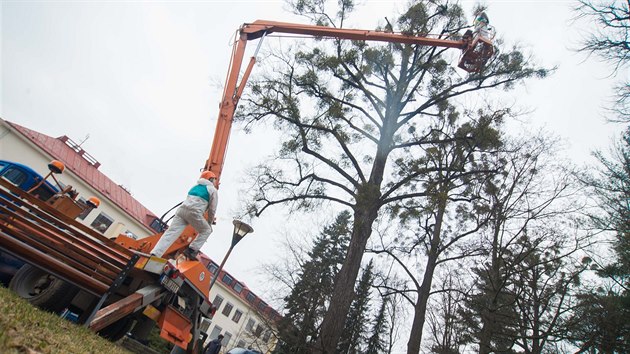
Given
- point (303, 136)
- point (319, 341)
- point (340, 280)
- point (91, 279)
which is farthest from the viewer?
point (303, 136)

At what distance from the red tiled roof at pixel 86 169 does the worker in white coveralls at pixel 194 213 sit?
23.7 metres

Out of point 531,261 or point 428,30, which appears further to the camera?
point 531,261

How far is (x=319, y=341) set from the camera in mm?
6246

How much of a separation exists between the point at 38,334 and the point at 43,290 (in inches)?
85.8

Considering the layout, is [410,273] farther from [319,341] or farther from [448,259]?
[319,341]

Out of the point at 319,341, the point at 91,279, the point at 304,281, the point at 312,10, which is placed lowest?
the point at 91,279

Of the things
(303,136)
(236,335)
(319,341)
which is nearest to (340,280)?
(319,341)

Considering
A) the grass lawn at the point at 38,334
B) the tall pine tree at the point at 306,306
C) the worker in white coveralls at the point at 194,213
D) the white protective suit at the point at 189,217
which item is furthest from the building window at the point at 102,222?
the grass lawn at the point at 38,334

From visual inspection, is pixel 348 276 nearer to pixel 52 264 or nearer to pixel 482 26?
pixel 52 264

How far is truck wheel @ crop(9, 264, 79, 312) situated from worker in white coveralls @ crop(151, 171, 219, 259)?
94 centimetres

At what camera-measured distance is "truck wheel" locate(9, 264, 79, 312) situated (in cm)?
362

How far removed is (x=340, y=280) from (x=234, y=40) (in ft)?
19.9

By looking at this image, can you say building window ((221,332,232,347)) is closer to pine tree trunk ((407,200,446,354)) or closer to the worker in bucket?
pine tree trunk ((407,200,446,354))

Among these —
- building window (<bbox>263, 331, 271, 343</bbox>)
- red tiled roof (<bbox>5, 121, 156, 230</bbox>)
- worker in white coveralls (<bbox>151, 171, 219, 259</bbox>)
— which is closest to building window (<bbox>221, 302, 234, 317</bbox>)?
red tiled roof (<bbox>5, 121, 156, 230</bbox>)
